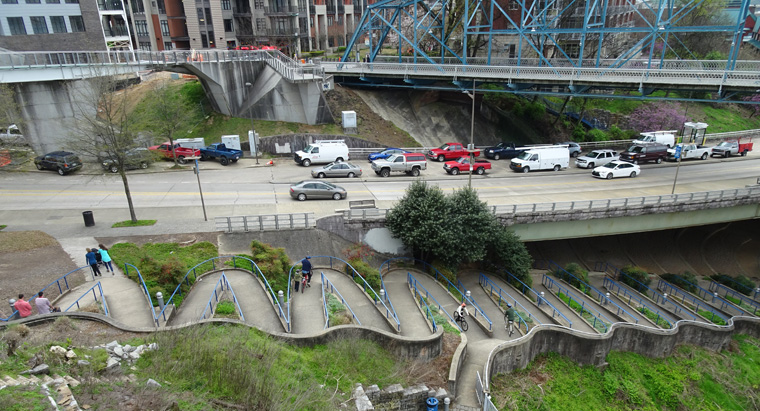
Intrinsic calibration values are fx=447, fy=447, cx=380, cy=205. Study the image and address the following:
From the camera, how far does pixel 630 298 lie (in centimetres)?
2598

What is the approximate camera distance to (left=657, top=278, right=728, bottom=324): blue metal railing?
25084 mm

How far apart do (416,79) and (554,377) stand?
120ft

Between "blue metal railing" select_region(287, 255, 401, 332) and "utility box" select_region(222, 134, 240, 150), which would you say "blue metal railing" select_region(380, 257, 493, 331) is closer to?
"blue metal railing" select_region(287, 255, 401, 332)

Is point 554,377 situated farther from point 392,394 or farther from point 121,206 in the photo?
point 121,206

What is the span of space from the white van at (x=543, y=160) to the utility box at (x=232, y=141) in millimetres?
22876

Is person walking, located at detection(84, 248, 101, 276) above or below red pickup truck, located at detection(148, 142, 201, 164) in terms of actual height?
below

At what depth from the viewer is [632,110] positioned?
192 feet

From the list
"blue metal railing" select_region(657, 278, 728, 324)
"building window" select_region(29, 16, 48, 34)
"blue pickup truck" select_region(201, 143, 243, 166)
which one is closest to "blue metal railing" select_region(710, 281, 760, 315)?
"blue metal railing" select_region(657, 278, 728, 324)

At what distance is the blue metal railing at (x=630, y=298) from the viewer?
2338 centimetres

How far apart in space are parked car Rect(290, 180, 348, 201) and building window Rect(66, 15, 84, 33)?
34.9 metres

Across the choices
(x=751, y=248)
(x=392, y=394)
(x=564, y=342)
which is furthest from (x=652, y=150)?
(x=392, y=394)

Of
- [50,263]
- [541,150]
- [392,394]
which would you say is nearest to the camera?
[392,394]

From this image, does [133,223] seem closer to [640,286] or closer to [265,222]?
[265,222]

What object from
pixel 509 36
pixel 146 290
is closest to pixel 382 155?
pixel 146 290
